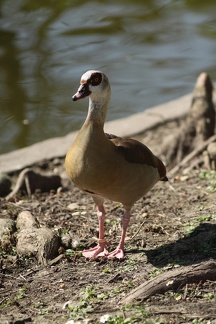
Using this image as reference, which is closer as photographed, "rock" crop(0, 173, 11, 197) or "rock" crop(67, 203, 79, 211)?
"rock" crop(67, 203, 79, 211)

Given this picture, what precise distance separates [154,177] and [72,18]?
32.5ft

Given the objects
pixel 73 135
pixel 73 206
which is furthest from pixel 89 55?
pixel 73 206

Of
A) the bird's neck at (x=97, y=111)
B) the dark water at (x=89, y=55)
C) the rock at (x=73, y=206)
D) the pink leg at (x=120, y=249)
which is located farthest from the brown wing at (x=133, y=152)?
the dark water at (x=89, y=55)

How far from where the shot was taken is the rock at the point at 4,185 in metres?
7.33

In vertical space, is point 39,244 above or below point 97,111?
below

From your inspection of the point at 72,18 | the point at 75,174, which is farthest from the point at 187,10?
the point at 75,174

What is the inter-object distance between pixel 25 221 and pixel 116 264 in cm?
97

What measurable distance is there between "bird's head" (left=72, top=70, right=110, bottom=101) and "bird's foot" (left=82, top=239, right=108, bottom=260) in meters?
1.09

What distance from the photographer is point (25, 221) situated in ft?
19.4

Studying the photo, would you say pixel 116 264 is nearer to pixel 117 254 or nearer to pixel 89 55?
pixel 117 254

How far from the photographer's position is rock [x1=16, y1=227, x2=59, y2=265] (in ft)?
17.7

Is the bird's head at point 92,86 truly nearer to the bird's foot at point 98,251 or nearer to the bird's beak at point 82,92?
the bird's beak at point 82,92

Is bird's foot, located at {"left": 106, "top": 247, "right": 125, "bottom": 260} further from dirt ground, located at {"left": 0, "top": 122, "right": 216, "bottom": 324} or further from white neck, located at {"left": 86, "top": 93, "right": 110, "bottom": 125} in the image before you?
white neck, located at {"left": 86, "top": 93, "right": 110, "bottom": 125}

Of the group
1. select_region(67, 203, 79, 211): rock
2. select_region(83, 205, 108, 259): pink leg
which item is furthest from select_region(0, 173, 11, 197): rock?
select_region(83, 205, 108, 259): pink leg
